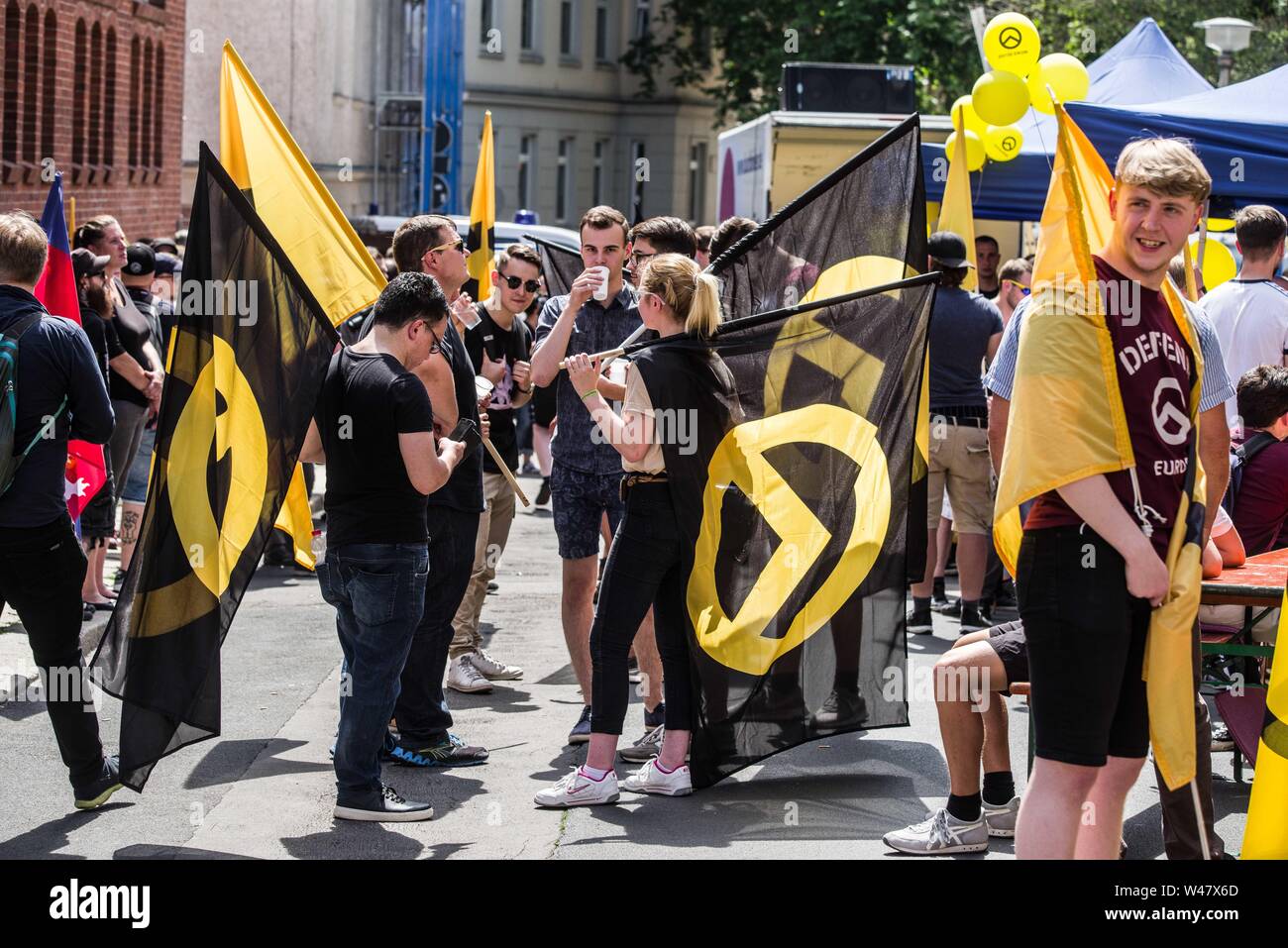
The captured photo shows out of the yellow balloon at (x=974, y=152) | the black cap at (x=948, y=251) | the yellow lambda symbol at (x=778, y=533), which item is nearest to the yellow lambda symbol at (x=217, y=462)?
the yellow lambda symbol at (x=778, y=533)

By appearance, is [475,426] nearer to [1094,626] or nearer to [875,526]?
[875,526]

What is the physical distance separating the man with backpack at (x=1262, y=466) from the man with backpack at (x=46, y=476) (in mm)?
4103

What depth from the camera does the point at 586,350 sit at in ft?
23.5

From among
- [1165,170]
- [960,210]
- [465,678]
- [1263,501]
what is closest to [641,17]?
[960,210]

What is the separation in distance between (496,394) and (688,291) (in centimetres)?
215

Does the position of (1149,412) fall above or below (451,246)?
below

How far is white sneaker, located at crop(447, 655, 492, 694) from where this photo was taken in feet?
25.5

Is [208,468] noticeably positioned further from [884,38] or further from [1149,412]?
[884,38]

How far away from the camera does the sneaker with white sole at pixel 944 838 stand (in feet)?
17.8

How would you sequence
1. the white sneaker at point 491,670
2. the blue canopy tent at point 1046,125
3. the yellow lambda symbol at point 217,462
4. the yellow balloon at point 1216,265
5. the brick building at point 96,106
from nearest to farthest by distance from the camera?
the yellow lambda symbol at point 217,462 → the white sneaker at point 491,670 → the blue canopy tent at point 1046,125 → the yellow balloon at point 1216,265 → the brick building at point 96,106

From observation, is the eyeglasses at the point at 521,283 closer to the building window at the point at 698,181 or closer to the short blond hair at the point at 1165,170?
the short blond hair at the point at 1165,170

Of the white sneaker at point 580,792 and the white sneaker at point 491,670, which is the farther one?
the white sneaker at point 491,670

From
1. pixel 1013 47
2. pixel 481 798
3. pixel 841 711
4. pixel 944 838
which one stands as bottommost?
pixel 481 798
